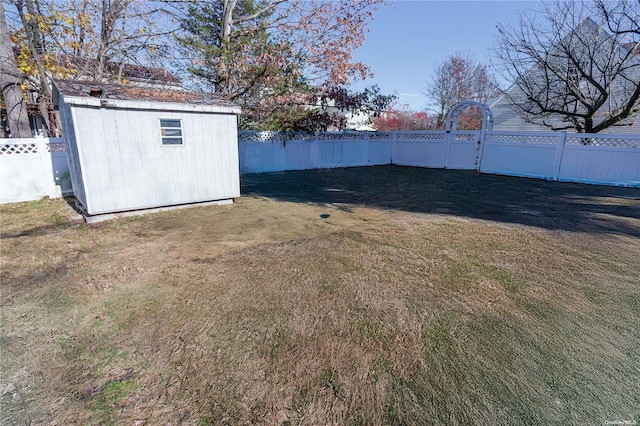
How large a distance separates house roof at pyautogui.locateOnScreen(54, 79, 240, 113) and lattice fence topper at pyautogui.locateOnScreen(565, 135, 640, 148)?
10400 millimetres

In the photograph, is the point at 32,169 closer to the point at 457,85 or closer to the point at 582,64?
the point at 582,64

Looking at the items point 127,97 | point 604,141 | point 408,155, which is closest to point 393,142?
point 408,155

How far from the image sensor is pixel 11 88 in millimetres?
7539

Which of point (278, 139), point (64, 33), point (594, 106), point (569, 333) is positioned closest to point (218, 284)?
point (569, 333)

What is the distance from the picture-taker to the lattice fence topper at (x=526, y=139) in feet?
32.7

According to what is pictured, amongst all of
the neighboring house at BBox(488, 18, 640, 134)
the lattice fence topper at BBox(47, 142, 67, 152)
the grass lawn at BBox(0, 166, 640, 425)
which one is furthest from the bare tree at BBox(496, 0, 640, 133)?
the lattice fence topper at BBox(47, 142, 67, 152)

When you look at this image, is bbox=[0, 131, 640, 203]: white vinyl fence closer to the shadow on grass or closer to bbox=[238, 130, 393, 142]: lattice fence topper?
bbox=[238, 130, 393, 142]: lattice fence topper

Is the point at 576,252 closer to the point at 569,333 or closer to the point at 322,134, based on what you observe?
the point at 569,333

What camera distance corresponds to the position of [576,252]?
3838mm

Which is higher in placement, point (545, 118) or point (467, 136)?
point (545, 118)

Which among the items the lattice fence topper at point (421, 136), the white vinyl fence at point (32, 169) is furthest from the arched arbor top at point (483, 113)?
the white vinyl fence at point (32, 169)

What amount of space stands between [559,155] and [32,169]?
14.5m

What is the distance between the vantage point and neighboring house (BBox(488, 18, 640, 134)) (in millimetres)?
10227

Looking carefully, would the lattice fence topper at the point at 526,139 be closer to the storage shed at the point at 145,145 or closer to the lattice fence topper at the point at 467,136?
the lattice fence topper at the point at 467,136
